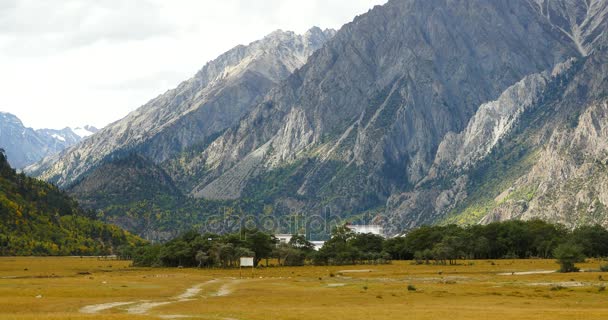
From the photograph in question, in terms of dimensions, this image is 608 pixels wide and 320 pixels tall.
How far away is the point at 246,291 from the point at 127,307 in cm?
2916

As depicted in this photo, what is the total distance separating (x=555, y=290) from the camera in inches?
3878

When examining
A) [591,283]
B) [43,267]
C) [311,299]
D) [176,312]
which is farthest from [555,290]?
[43,267]

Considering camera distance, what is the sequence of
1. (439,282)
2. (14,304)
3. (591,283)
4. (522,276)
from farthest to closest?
1. (522,276)
2. (439,282)
3. (591,283)
4. (14,304)

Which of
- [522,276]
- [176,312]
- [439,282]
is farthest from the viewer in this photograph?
[522,276]

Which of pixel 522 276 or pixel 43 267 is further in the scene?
pixel 43 267

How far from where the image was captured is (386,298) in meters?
93.6

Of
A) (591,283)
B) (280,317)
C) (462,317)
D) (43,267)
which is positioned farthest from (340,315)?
(43,267)

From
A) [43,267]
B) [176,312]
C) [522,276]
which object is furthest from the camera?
[43,267]

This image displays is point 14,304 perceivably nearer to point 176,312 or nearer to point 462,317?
point 176,312

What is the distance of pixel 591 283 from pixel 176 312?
65.8 meters

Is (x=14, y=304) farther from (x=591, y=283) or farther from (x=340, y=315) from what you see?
(x=591, y=283)

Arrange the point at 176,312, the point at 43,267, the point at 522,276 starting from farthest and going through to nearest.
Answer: the point at 43,267, the point at 522,276, the point at 176,312

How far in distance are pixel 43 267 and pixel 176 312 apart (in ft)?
438

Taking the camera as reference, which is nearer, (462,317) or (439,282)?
(462,317)
